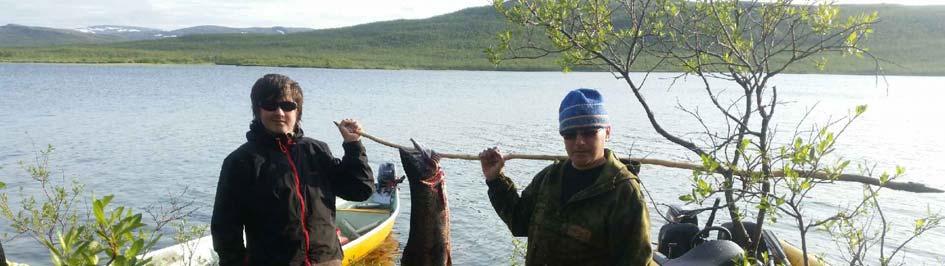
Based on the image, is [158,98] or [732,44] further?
[158,98]

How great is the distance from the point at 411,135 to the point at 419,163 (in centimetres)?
2136

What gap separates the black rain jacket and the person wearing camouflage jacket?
47.9 inches

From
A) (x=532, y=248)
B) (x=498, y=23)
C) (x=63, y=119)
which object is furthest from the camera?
(x=498, y=23)

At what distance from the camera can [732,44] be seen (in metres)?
5.81

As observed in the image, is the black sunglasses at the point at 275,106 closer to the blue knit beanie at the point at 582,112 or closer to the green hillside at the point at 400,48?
the blue knit beanie at the point at 582,112

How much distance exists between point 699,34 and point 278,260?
166 inches

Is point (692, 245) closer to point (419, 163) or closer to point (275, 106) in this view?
point (419, 163)

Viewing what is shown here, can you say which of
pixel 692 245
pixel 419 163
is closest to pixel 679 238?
pixel 692 245

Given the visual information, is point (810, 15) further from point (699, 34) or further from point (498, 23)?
point (498, 23)

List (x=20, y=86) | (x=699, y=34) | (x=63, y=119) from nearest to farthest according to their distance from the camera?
(x=699, y=34) < (x=63, y=119) < (x=20, y=86)

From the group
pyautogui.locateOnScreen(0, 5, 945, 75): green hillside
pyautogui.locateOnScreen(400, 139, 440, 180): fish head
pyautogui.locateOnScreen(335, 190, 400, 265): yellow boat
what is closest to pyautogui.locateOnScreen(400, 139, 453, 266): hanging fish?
pyautogui.locateOnScreen(400, 139, 440, 180): fish head

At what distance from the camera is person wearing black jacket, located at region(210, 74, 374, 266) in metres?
4.03

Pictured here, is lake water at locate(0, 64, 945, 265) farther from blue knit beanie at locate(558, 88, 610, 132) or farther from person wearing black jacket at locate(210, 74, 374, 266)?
person wearing black jacket at locate(210, 74, 374, 266)

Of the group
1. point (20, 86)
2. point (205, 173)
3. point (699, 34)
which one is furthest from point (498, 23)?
point (699, 34)
